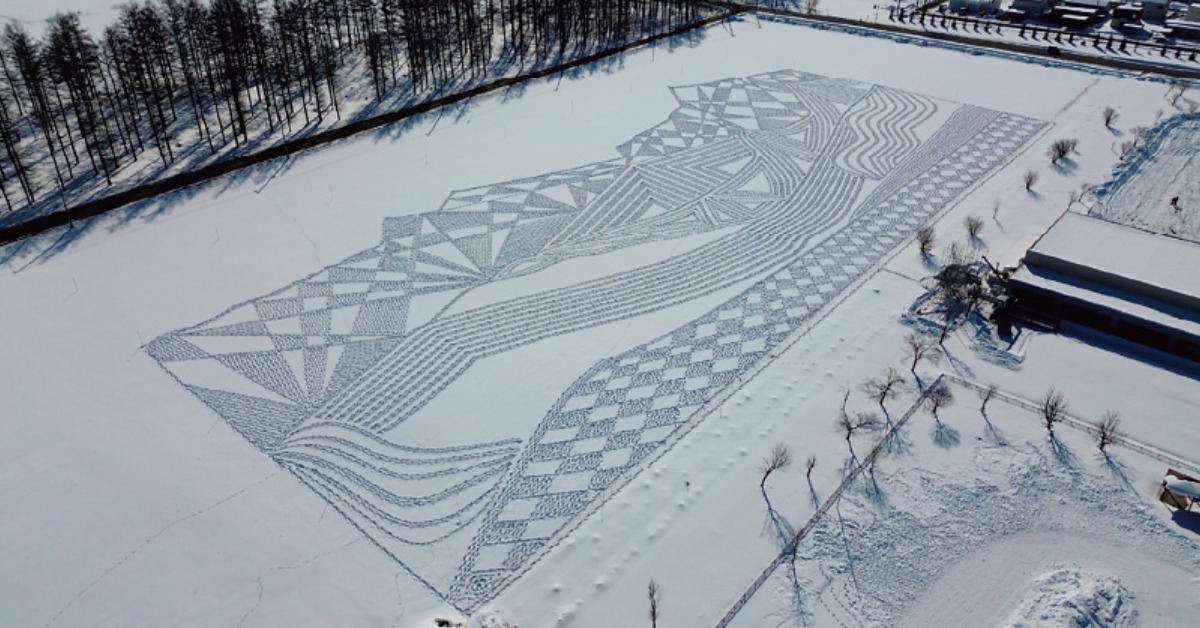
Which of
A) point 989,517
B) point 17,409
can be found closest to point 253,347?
point 17,409

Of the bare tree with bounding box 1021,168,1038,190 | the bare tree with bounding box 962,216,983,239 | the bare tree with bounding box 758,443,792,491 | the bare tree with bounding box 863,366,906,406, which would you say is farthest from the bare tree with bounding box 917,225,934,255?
the bare tree with bounding box 758,443,792,491

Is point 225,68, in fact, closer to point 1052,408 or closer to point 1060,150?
point 1060,150

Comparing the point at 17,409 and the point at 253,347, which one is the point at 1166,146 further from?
the point at 17,409

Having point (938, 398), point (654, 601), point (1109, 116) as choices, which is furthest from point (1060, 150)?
point (654, 601)

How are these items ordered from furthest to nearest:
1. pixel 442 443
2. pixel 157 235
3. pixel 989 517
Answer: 1. pixel 157 235
2. pixel 442 443
3. pixel 989 517

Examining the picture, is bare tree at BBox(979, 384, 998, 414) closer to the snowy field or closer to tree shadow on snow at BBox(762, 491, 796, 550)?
the snowy field
